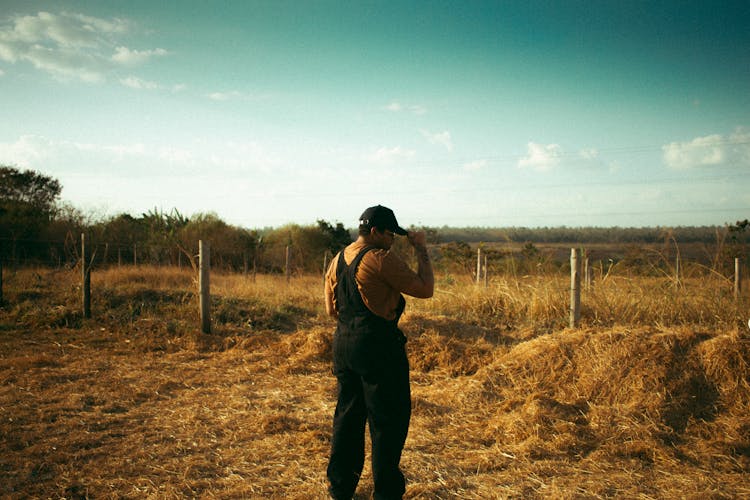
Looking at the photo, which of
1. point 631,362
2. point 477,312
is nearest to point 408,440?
point 631,362

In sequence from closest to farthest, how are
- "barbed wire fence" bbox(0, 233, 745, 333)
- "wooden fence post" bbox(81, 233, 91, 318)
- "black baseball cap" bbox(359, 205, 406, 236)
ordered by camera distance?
"black baseball cap" bbox(359, 205, 406, 236), "barbed wire fence" bbox(0, 233, 745, 333), "wooden fence post" bbox(81, 233, 91, 318)

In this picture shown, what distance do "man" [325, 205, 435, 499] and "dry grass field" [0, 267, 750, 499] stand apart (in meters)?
0.70

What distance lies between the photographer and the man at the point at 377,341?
2707 millimetres

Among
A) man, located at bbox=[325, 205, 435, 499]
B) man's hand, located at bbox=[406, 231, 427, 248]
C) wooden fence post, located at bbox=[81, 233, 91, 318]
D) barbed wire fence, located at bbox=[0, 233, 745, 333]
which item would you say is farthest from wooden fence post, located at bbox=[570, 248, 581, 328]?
wooden fence post, located at bbox=[81, 233, 91, 318]

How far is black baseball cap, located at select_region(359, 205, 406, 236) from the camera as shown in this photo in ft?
9.34

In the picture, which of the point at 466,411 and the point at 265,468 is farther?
the point at 466,411

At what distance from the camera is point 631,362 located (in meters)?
5.02

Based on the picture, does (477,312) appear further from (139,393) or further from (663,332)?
(139,393)

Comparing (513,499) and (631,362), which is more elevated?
(631,362)

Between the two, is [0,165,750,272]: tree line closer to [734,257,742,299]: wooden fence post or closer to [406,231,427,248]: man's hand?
[734,257,742,299]: wooden fence post

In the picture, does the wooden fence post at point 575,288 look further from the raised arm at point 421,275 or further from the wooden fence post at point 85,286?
the wooden fence post at point 85,286

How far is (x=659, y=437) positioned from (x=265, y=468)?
132 inches

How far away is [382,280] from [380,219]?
39 cm

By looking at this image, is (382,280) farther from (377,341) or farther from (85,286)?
(85,286)
